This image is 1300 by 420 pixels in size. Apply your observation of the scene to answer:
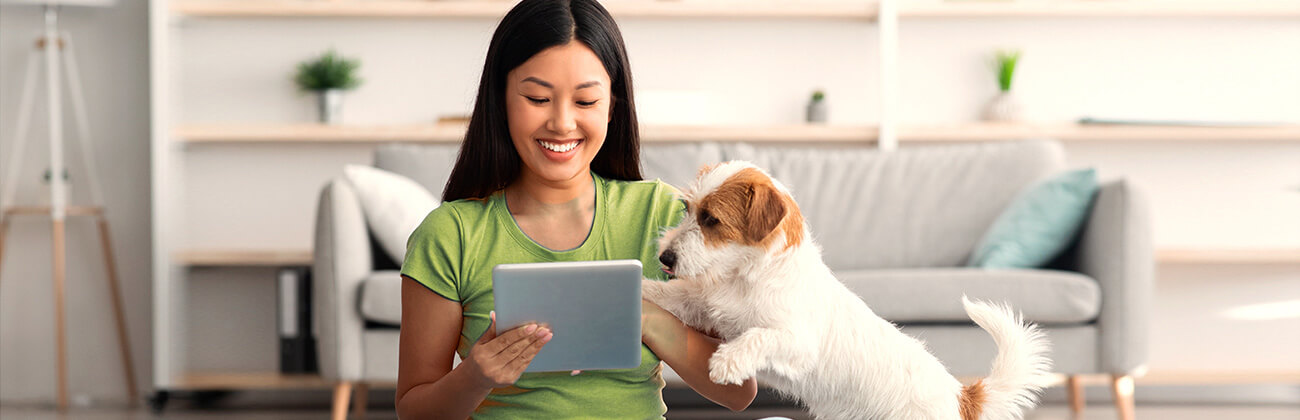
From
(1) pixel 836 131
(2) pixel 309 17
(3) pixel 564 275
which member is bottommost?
(3) pixel 564 275

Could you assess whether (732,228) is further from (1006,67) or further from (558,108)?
(1006,67)

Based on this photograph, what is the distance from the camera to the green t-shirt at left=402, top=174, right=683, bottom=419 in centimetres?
124

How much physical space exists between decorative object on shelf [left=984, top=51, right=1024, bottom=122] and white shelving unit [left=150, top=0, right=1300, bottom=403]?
0.11 meters

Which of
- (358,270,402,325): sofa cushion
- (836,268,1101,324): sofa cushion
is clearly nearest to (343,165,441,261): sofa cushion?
(358,270,402,325): sofa cushion

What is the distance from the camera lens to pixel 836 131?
153 inches

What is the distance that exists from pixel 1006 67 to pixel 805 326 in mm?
3153

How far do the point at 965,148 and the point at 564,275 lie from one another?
2.86 metres

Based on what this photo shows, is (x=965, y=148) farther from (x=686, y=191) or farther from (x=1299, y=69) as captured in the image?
(x=686, y=191)

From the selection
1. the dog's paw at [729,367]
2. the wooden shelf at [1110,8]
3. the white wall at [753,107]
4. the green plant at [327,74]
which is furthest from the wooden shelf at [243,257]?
the dog's paw at [729,367]

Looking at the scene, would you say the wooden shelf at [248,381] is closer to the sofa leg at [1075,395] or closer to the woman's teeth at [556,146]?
the sofa leg at [1075,395]

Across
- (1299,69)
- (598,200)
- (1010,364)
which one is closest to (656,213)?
(598,200)

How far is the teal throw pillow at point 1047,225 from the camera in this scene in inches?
118

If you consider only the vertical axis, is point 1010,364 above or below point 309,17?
below

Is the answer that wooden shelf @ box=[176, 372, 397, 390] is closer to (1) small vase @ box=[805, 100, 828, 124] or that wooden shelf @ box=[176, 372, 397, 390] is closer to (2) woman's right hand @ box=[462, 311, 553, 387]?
(1) small vase @ box=[805, 100, 828, 124]
